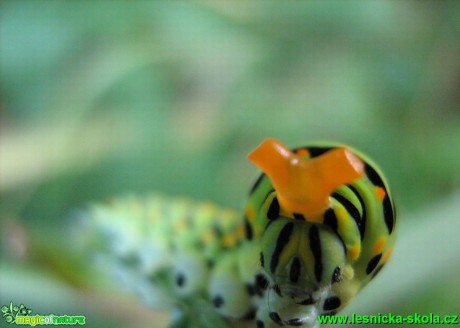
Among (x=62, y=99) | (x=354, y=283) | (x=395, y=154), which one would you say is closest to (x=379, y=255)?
(x=354, y=283)

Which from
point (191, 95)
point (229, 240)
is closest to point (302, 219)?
point (229, 240)

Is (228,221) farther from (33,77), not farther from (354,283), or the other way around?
(33,77)

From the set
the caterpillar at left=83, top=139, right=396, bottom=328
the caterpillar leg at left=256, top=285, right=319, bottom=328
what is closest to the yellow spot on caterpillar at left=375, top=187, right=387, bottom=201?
the caterpillar at left=83, top=139, right=396, bottom=328

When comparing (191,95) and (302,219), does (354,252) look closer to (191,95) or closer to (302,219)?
(302,219)

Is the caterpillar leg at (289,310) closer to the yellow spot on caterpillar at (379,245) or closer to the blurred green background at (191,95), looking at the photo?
the yellow spot on caterpillar at (379,245)

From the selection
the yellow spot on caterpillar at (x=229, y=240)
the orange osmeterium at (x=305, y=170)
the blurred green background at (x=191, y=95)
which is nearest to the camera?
the orange osmeterium at (x=305, y=170)

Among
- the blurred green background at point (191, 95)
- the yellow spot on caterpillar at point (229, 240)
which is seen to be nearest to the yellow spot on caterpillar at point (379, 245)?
the yellow spot on caterpillar at point (229, 240)

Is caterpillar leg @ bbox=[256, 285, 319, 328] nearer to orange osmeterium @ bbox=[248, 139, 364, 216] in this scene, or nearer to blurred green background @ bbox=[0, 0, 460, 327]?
orange osmeterium @ bbox=[248, 139, 364, 216]
